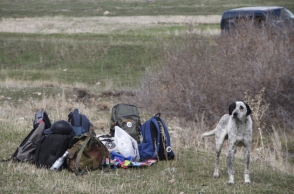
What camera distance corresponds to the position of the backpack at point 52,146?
766 centimetres

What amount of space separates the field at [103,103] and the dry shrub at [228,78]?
0.30 meters

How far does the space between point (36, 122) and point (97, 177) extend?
1.65 meters

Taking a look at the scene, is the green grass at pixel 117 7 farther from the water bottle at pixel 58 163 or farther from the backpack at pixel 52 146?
the water bottle at pixel 58 163

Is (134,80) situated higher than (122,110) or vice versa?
(122,110)

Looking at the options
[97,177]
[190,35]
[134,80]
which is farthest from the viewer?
[134,80]

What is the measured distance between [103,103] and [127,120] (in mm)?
7638

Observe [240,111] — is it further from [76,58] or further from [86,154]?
[76,58]

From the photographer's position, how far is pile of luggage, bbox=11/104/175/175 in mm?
7625

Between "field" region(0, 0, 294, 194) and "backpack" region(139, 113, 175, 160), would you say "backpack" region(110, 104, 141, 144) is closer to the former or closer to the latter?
"backpack" region(139, 113, 175, 160)

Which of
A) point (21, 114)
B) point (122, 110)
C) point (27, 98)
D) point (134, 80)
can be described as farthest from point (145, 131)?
point (134, 80)

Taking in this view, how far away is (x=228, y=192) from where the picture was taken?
6.71m

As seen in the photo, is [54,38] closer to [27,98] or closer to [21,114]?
[27,98]

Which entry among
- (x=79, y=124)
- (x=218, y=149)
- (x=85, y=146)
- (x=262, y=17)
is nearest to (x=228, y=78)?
(x=262, y=17)

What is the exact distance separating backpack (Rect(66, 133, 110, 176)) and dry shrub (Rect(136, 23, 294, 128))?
9007mm
